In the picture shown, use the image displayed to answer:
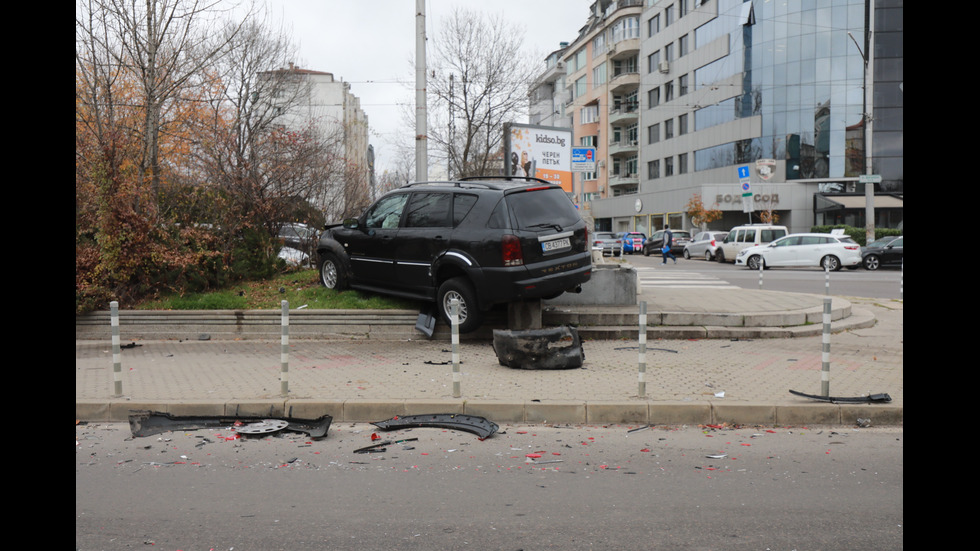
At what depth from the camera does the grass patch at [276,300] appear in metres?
10.9

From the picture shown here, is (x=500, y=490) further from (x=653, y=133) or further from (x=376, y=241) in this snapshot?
(x=653, y=133)

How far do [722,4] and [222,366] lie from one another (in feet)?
165

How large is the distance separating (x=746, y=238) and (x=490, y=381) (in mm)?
27948

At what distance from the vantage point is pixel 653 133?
2410 inches

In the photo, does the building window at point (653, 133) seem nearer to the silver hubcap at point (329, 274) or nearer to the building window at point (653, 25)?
the building window at point (653, 25)

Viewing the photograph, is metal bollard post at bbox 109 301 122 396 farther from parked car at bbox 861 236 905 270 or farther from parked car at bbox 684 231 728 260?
parked car at bbox 684 231 728 260

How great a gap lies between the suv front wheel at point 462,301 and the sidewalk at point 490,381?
0.39 m

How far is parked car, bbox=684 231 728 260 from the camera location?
35772mm

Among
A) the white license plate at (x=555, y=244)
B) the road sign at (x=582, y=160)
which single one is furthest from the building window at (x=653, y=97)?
the white license plate at (x=555, y=244)

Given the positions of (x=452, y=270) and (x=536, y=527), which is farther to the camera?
(x=452, y=270)

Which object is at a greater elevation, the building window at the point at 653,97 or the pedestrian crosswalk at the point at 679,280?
the building window at the point at 653,97

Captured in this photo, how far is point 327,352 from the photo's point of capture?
9.53m
